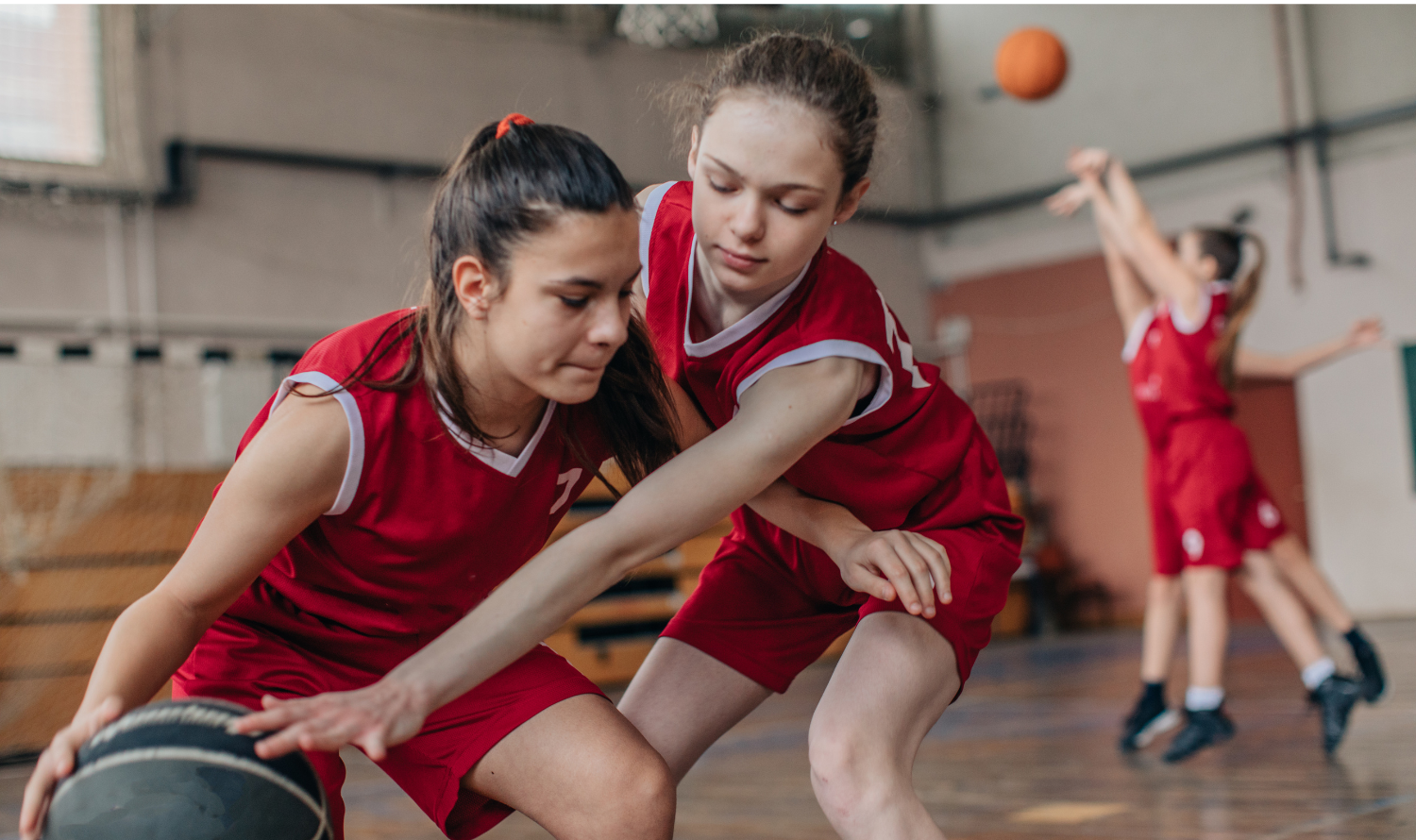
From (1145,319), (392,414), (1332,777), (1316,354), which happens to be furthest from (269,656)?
(1316,354)

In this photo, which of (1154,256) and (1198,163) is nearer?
(1154,256)

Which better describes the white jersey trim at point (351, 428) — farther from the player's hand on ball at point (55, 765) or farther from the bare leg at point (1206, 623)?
the bare leg at point (1206, 623)

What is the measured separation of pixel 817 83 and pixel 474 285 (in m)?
0.48

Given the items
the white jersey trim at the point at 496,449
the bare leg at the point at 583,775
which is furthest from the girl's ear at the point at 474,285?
the bare leg at the point at 583,775

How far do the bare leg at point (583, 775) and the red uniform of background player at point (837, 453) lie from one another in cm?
39

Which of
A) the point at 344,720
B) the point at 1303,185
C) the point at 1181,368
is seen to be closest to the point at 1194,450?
the point at 1181,368

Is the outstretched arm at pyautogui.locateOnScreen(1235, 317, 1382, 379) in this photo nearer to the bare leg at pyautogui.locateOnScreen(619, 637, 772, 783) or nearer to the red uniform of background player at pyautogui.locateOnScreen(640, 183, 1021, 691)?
→ the red uniform of background player at pyautogui.locateOnScreen(640, 183, 1021, 691)

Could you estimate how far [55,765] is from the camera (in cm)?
126

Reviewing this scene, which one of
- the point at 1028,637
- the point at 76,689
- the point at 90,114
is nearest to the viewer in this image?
the point at 76,689

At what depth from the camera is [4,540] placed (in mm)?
5090

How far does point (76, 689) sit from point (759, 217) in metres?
4.59

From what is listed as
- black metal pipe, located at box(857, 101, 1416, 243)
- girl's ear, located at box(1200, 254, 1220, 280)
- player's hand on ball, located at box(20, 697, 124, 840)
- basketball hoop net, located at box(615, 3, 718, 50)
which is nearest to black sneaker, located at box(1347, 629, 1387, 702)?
girl's ear, located at box(1200, 254, 1220, 280)

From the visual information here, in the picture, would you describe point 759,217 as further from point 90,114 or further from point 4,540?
point 90,114

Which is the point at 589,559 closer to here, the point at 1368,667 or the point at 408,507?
the point at 408,507
